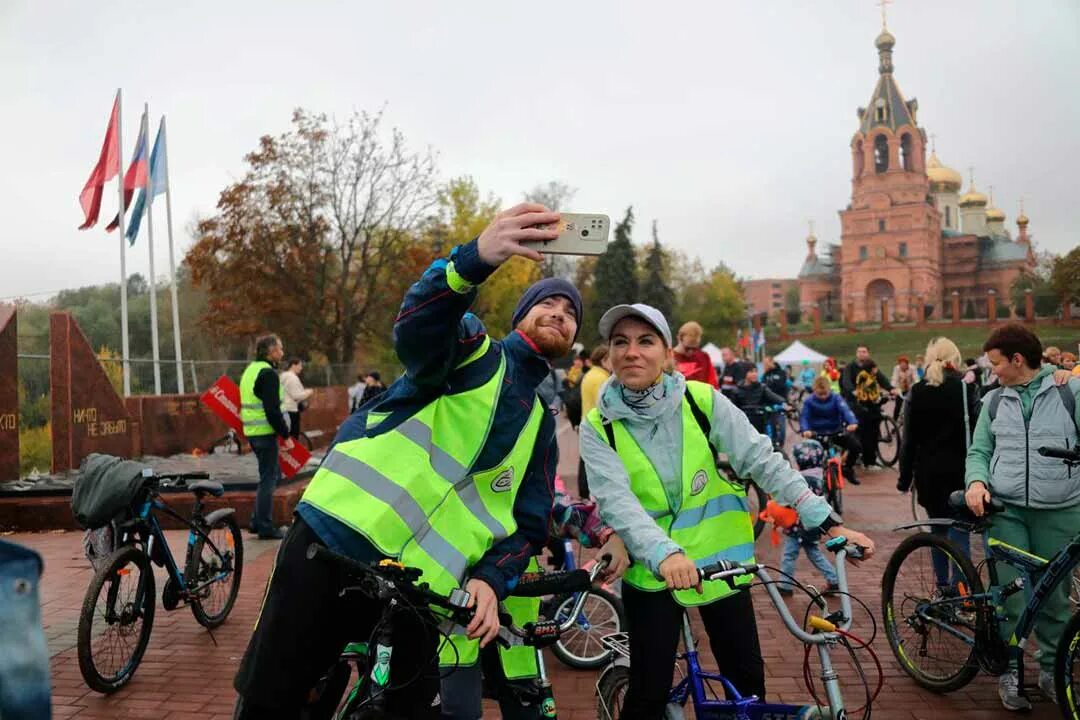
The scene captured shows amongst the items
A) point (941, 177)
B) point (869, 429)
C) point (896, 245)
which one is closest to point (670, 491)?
point (869, 429)

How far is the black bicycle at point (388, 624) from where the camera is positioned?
1.99 m

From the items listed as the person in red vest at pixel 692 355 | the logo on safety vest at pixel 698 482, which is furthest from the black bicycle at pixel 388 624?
the person in red vest at pixel 692 355

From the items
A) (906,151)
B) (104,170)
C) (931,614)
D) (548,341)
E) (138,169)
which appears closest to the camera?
(548,341)

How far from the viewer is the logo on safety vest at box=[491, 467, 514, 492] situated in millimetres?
2377

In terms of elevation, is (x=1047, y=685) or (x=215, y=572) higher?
(x=215, y=572)

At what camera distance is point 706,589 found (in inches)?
110

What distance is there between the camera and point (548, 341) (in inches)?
104

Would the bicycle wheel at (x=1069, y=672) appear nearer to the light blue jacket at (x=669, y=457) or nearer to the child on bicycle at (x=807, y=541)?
the light blue jacket at (x=669, y=457)

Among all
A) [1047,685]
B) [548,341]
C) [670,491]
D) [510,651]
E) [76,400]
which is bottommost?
[1047,685]

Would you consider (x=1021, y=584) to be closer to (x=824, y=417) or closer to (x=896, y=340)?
(x=824, y=417)

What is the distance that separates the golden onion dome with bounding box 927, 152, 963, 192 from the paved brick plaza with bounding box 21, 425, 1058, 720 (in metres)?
116

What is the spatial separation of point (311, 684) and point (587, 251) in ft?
4.26

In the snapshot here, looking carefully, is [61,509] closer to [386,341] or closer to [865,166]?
[386,341]

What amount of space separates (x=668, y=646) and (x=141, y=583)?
338 centimetres
